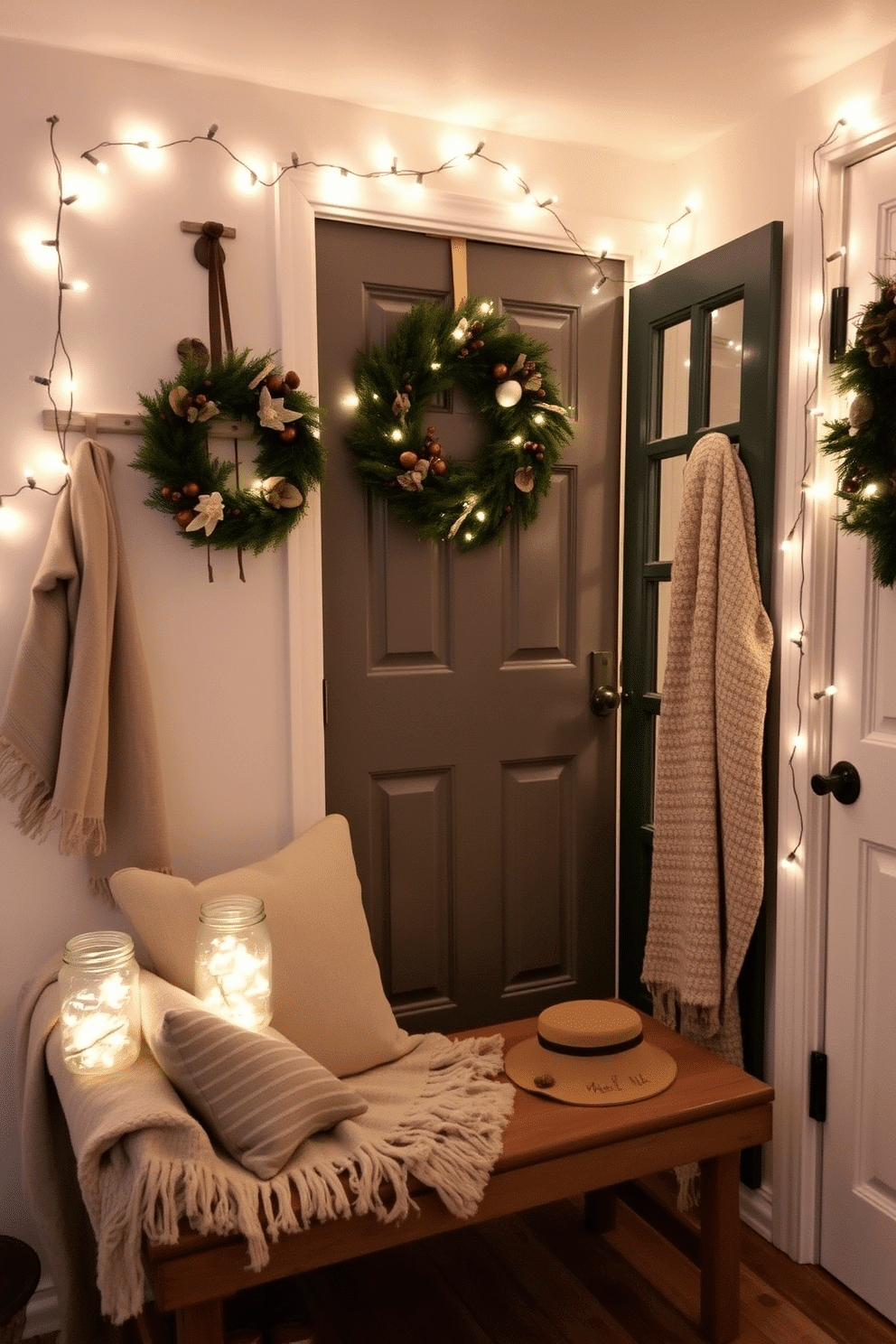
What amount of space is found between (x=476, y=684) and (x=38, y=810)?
99 centimetres

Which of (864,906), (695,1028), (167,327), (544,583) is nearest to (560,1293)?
(695,1028)

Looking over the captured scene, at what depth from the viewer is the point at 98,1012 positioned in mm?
1652

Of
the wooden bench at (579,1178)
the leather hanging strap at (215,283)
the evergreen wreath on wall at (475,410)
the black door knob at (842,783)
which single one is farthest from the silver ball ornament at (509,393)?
the wooden bench at (579,1178)

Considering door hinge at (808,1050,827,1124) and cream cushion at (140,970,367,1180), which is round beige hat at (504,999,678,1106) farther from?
cream cushion at (140,970,367,1180)

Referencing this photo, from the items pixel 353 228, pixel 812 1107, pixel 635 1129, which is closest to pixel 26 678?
pixel 353 228

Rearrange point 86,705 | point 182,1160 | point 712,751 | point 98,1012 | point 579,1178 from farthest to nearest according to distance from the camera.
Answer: point 712,751 < point 86,705 < point 579,1178 < point 98,1012 < point 182,1160

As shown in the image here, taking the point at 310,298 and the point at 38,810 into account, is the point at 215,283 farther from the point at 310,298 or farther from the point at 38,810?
the point at 38,810

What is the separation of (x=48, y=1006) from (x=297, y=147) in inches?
68.6

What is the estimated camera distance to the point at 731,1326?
6.39 ft

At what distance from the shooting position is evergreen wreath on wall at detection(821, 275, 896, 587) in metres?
1.81

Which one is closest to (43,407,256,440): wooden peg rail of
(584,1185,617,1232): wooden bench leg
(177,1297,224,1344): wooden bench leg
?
(177,1297,224,1344): wooden bench leg

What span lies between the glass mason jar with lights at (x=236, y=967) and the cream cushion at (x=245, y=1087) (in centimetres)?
21

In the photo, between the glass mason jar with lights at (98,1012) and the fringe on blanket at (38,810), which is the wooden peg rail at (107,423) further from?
the glass mason jar with lights at (98,1012)

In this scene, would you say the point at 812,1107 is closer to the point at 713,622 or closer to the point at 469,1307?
the point at 469,1307
